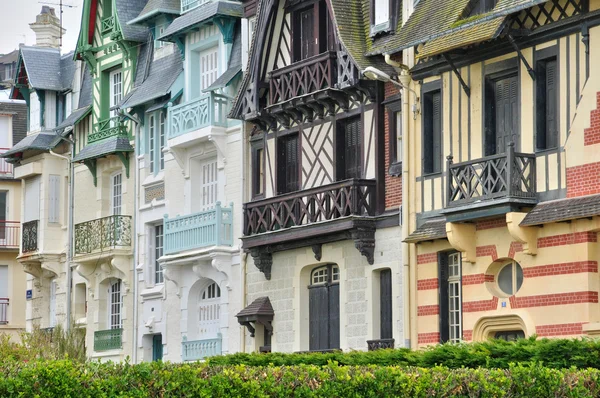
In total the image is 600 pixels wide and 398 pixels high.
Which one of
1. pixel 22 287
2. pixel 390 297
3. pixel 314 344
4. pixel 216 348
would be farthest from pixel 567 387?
pixel 22 287

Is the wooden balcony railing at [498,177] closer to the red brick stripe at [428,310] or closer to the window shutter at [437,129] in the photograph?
the window shutter at [437,129]

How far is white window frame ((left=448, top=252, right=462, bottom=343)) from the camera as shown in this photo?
30.5 meters

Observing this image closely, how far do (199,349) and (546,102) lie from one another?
13733 millimetres

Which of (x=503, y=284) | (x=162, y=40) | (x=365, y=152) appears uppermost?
(x=162, y=40)

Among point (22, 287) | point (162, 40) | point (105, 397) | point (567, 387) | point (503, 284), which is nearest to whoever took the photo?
point (105, 397)

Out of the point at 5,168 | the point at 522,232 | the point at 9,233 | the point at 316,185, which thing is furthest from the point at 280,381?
the point at 5,168

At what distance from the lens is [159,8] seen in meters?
42.0

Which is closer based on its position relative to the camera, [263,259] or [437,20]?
[437,20]

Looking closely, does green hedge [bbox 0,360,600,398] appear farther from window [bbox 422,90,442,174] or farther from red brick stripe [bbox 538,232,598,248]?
window [bbox 422,90,442,174]

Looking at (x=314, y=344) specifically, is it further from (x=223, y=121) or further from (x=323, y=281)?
(x=223, y=121)

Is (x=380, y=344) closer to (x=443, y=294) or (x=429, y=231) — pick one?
(x=443, y=294)

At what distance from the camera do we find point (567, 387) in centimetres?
2181

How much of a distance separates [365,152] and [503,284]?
526 cm

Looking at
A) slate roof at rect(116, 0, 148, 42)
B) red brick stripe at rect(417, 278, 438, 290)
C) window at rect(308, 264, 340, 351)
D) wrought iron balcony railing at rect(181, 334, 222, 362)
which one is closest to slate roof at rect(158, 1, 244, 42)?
slate roof at rect(116, 0, 148, 42)
